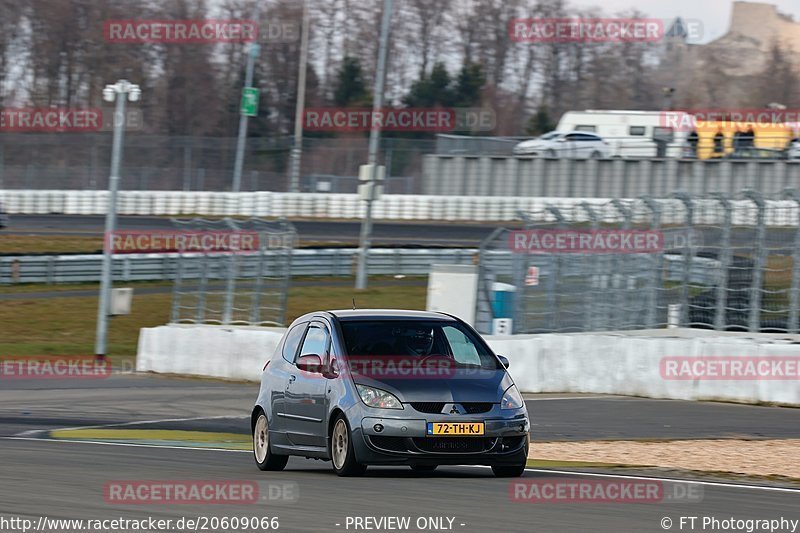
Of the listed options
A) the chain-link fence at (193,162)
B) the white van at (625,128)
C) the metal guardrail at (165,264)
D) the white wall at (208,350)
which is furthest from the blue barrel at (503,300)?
the chain-link fence at (193,162)

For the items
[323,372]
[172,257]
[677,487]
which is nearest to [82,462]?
[323,372]

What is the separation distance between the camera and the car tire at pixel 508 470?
998cm

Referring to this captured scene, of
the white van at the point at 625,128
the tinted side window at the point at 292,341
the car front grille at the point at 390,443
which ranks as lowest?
the car front grille at the point at 390,443

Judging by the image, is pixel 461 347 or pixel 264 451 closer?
pixel 461 347

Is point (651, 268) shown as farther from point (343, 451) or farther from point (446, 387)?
point (343, 451)

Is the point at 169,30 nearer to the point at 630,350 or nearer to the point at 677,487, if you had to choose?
the point at 630,350

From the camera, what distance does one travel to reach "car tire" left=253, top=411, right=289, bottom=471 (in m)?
11.2

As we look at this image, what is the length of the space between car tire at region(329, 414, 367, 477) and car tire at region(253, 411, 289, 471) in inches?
→ 43.7

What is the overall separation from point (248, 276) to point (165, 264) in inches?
562

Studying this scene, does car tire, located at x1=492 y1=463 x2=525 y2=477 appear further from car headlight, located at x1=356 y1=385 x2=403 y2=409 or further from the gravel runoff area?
the gravel runoff area

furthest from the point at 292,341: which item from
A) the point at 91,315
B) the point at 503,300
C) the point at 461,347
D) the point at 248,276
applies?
the point at 91,315

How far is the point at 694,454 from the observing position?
1271 centimetres

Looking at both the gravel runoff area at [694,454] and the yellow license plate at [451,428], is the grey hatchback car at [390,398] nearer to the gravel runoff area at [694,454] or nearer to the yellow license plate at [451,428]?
the yellow license plate at [451,428]

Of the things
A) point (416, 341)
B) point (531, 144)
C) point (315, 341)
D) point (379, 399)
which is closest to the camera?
point (379, 399)
